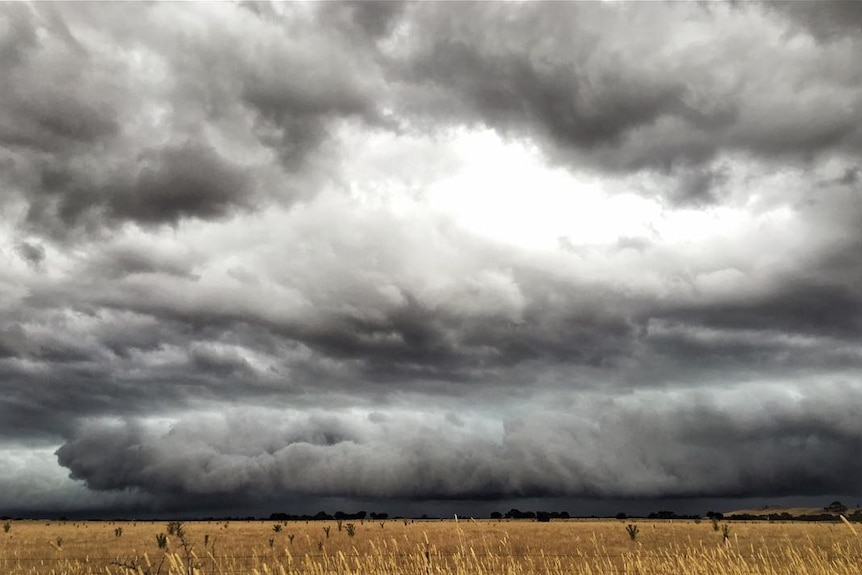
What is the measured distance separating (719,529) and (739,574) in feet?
229

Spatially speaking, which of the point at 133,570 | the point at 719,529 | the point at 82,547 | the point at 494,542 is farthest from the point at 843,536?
the point at 133,570

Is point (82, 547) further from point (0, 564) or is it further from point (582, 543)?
point (582, 543)

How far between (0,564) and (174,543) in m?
15.0

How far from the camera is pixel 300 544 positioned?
168 feet

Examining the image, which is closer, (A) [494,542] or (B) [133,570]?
(B) [133,570]

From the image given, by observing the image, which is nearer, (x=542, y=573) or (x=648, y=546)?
(x=542, y=573)

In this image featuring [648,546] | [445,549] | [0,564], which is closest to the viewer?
[0,564]

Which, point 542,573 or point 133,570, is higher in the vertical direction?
point 133,570

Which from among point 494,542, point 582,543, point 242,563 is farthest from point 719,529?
point 242,563

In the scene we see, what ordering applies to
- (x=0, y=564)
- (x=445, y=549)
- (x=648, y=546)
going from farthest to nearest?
1. (x=648, y=546)
2. (x=445, y=549)
3. (x=0, y=564)

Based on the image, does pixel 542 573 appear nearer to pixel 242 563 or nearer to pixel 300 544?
pixel 242 563

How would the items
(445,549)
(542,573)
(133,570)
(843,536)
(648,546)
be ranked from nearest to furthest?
(133,570), (542,573), (445,549), (648,546), (843,536)

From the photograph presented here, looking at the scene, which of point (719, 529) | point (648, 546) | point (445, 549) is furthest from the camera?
point (719, 529)

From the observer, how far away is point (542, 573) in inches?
1179
